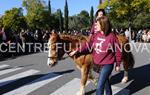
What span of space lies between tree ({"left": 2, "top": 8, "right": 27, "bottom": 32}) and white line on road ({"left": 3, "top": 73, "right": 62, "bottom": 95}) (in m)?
66.5

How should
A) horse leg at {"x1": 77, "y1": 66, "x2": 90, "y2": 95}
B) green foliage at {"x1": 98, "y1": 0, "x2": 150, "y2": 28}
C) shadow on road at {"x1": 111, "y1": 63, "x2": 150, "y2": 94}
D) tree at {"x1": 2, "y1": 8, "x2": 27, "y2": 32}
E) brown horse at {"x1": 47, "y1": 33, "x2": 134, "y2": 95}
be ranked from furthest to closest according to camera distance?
1. tree at {"x1": 2, "y1": 8, "x2": 27, "y2": 32}
2. green foliage at {"x1": 98, "y1": 0, "x2": 150, "y2": 28}
3. shadow on road at {"x1": 111, "y1": 63, "x2": 150, "y2": 94}
4. horse leg at {"x1": 77, "y1": 66, "x2": 90, "y2": 95}
5. brown horse at {"x1": 47, "y1": 33, "x2": 134, "y2": 95}

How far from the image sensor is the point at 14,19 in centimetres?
8069

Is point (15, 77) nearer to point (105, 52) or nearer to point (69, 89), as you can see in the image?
point (69, 89)

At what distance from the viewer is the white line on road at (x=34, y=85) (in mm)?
8899

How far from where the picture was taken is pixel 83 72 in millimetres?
8078

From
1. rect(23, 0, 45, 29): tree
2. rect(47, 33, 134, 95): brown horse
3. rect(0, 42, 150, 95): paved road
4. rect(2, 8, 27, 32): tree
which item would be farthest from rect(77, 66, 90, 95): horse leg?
rect(2, 8, 27, 32): tree

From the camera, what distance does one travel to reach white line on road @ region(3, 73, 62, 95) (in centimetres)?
890

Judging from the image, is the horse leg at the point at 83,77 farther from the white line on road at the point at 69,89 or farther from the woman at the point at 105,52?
the woman at the point at 105,52

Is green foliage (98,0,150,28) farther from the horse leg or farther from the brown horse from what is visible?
the horse leg

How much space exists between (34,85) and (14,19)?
72411 millimetres

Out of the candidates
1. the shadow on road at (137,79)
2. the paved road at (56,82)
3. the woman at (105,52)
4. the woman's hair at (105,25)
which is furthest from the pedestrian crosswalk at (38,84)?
the woman's hair at (105,25)

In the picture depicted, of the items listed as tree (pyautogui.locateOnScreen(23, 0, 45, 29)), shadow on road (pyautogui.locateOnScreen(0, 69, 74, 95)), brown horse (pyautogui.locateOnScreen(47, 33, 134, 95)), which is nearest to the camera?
brown horse (pyautogui.locateOnScreen(47, 33, 134, 95))

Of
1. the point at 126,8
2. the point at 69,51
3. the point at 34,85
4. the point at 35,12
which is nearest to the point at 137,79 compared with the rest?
the point at 34,85

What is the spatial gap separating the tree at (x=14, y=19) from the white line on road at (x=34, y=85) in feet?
218
